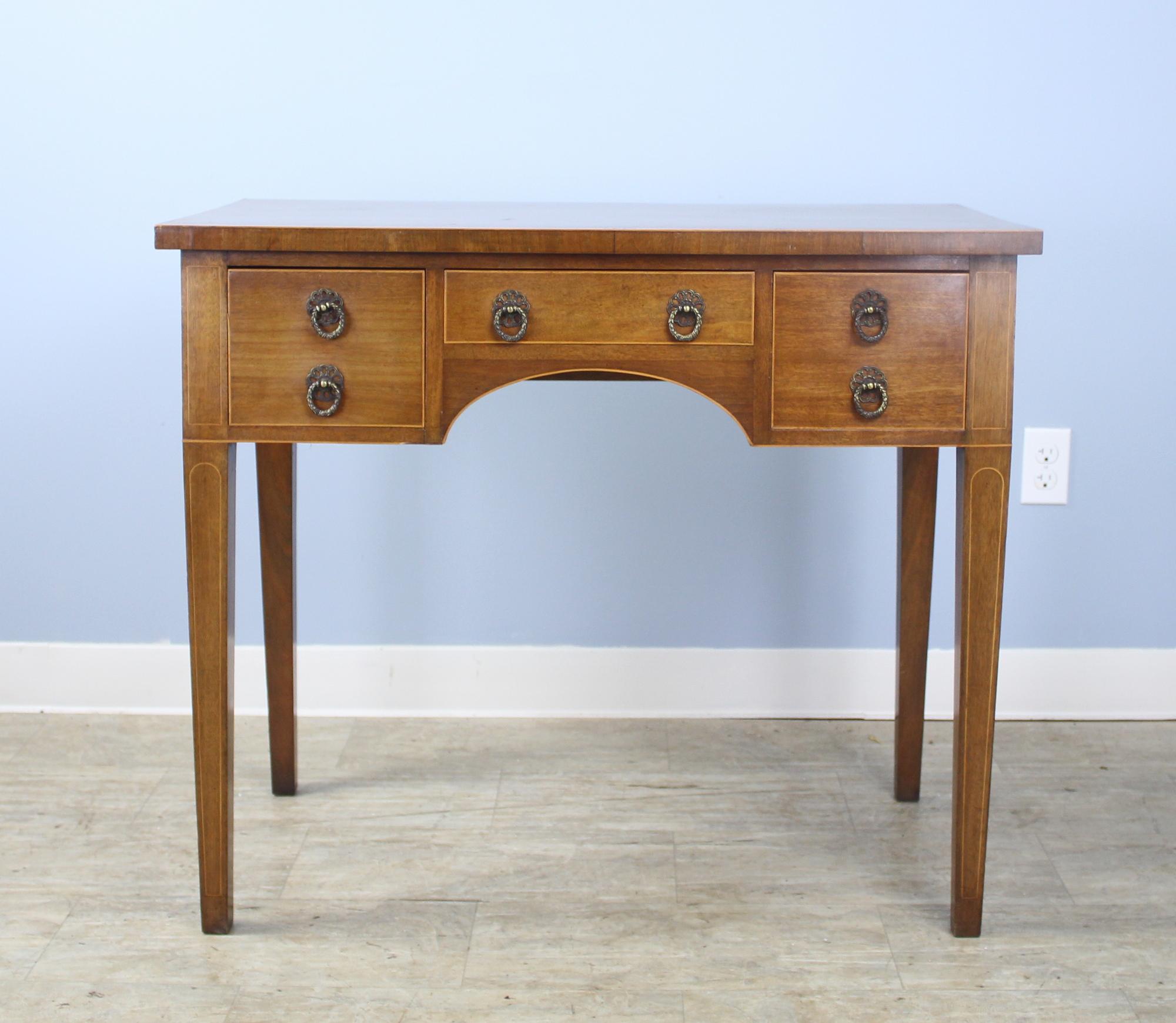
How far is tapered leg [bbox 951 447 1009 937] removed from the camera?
1.42m

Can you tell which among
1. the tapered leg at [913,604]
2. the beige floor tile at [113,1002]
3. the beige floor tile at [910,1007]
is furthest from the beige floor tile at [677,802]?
the beige floor tile at [113,1002]

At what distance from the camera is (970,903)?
4.91ft

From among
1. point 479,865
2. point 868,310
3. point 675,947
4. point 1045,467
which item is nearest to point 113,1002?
point 479,865

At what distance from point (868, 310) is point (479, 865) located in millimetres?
781

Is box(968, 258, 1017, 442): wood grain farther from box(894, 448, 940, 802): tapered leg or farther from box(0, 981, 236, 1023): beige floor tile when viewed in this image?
box(0, 981, 236, 1023): beige floor tile

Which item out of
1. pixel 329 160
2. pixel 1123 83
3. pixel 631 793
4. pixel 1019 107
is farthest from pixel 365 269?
pixel 1123 83

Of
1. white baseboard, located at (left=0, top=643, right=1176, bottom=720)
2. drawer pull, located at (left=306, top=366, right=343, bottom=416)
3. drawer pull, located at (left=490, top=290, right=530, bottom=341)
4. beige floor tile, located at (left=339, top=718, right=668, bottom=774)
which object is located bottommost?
beige floor tile, located at (left=339, top=718, right=668, bottom=774)

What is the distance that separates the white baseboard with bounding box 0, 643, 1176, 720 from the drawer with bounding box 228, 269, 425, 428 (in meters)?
0.79

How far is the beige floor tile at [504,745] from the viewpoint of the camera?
1961 millimetres

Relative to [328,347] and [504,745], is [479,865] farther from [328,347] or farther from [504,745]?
[328,347]

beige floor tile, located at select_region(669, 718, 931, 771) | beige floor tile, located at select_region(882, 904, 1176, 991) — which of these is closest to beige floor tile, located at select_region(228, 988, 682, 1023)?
beige floor tile, located at select_region(882, 904, 1176, 991)

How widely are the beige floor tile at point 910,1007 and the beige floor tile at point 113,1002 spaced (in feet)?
1.51

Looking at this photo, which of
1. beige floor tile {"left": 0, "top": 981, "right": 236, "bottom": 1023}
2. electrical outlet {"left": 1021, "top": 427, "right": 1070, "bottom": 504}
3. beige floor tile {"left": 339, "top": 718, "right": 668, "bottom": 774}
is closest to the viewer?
beige floor tile {"left": 0, "top": 981, "right": 236, "bottom": 1023}

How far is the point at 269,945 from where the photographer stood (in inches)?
58.2
